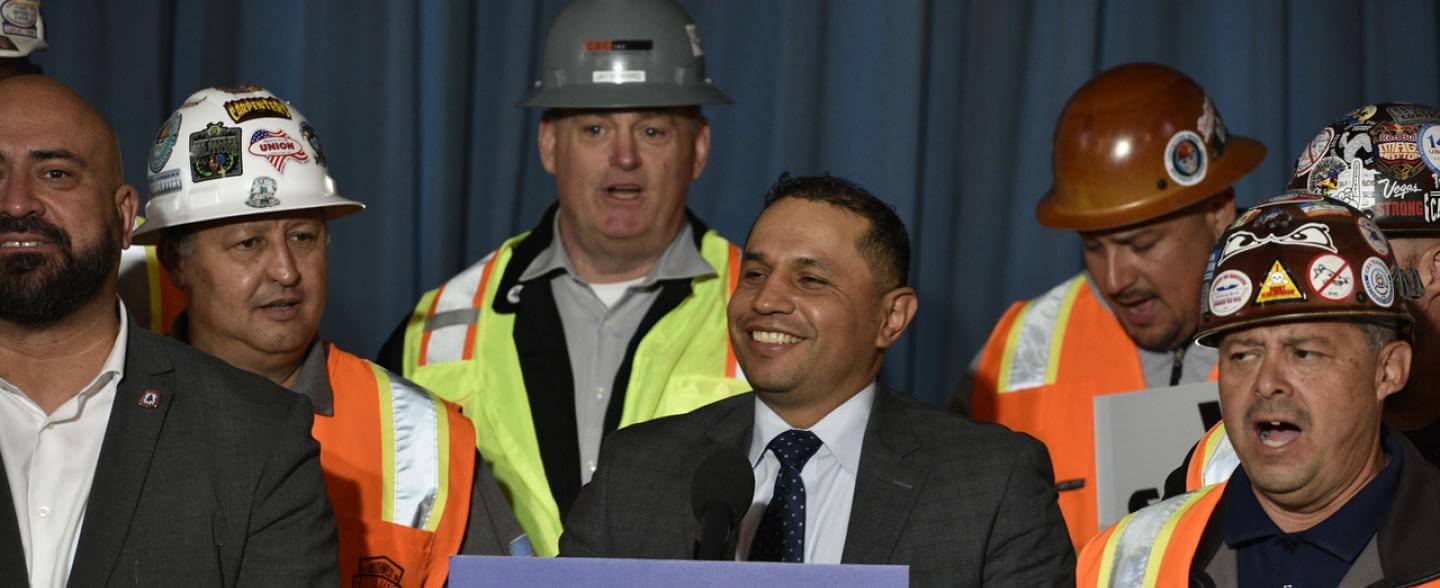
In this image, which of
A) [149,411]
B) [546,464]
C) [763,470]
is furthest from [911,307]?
[149,411]

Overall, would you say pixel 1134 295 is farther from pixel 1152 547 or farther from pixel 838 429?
pixel 1152 547

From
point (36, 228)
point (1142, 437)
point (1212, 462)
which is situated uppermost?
point (36, 228)

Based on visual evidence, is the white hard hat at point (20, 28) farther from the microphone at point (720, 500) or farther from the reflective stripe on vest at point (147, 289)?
the microphone at point (720, 500)

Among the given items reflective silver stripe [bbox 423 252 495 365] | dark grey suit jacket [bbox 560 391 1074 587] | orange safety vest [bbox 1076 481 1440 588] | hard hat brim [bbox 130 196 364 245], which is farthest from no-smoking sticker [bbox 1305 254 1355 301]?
reflective silver stripe [bbox 423 252 495 365]

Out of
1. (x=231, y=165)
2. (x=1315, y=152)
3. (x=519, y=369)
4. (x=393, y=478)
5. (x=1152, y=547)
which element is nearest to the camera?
(x=1152, y=547)

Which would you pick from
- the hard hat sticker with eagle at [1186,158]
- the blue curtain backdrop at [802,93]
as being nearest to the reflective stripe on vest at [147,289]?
the blue curtain backdrop at [802,93]

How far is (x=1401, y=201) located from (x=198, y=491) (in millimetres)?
2119

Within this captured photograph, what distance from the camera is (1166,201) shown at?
13.9 ft

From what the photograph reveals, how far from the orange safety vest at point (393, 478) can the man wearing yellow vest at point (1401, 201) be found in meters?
1.48

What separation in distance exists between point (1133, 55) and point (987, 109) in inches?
19.2

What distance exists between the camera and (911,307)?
3547 millimetres

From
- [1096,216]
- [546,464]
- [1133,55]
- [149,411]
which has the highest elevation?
[1133,55]

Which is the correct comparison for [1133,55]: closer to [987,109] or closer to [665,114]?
[987,109]

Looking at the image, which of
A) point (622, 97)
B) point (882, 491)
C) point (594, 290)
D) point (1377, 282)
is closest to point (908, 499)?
point (882, 491)
